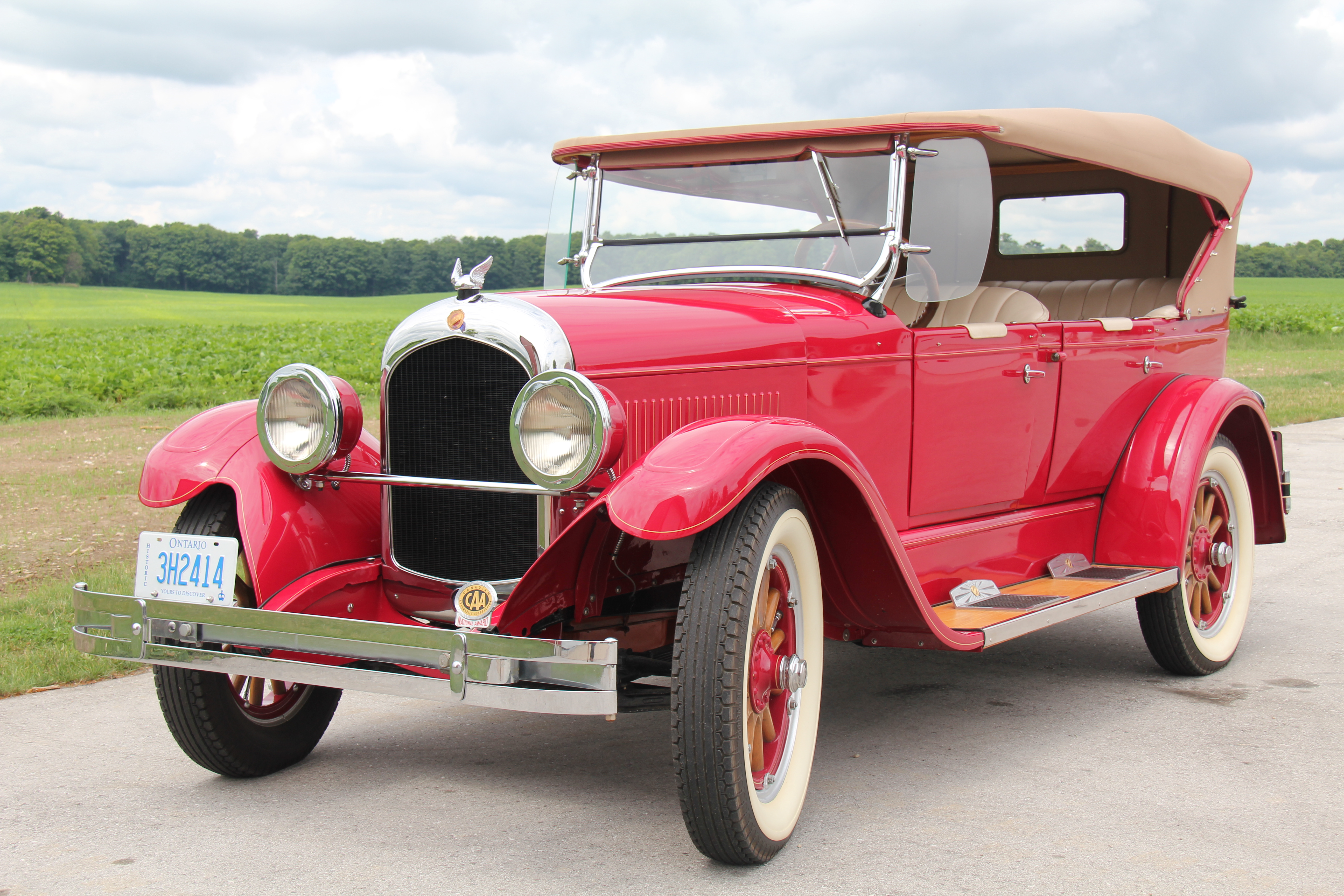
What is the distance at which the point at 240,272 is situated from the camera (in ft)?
168

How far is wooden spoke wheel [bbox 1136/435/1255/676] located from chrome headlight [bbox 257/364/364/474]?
296 centimetres

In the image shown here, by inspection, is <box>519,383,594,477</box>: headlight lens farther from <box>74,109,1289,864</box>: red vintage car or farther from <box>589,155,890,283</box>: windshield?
<box>589,155,890,283</box>: windshield

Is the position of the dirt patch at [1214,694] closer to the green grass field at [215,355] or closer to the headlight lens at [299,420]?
the headlight lens at [299,420]

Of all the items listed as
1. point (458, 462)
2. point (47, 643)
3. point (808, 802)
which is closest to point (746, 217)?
point (458, 462)

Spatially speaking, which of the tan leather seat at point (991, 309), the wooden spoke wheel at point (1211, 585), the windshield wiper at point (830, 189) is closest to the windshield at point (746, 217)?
the windshield wiper at point (830, 189)

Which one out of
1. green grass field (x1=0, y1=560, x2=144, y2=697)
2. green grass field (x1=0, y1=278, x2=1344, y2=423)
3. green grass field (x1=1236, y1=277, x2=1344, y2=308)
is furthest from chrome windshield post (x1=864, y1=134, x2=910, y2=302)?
green grass field (x1=1236, y1=277, x2=1344, y2=308)

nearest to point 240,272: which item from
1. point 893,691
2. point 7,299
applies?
point 7,299

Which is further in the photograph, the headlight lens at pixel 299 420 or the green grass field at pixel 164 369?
the green grass field at pixel 164 369

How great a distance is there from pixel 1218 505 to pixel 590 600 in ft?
9.73

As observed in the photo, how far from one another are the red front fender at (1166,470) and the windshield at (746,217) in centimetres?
148

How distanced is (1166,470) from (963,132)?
61.3 inches

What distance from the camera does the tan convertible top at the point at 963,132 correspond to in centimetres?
382

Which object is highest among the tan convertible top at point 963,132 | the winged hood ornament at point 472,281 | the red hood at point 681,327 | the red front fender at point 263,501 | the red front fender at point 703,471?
the tan convertible top at point 963,132

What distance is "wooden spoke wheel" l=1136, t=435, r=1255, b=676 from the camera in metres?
4.38
